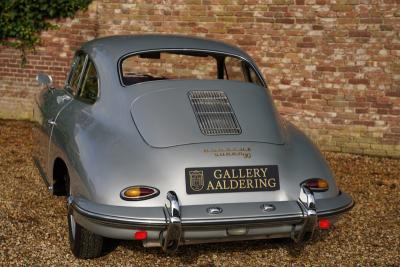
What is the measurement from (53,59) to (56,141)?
547cm

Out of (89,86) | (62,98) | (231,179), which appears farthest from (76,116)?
(231,179)

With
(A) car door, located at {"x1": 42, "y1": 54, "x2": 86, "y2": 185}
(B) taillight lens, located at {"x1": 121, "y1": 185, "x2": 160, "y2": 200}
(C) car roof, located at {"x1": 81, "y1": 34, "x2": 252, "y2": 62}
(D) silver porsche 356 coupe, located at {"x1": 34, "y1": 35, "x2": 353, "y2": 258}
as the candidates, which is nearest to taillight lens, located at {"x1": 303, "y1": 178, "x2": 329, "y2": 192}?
(D) silver porsche 356 coupe, located at {"x1": 34, "y1": 35, "x2": 353, "y2": 258}

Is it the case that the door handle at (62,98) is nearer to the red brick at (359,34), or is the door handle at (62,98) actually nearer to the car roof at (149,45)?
the car roof at (149,45)

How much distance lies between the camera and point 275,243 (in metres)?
4.87

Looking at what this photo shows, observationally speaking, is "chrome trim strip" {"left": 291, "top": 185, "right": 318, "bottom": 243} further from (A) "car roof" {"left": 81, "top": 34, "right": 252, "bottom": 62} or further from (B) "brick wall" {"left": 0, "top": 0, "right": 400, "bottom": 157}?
(B) "brick wall" {"left": 0, "top": 0, "right": 400, "bottom": 157}

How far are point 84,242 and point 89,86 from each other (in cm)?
128

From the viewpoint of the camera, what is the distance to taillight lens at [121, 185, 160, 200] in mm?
3807

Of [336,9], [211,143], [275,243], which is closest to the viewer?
[211,143]

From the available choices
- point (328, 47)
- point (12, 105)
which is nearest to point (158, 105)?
point (328, 47)

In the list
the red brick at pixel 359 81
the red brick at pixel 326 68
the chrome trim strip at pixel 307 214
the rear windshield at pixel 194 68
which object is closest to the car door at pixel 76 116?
the rear windshield at pixel 194 68

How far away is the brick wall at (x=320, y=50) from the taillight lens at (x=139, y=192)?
5212 mm

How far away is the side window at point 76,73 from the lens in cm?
524

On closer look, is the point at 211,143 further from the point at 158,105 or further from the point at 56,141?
the point at 56,141

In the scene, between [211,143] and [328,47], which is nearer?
[211,143]
